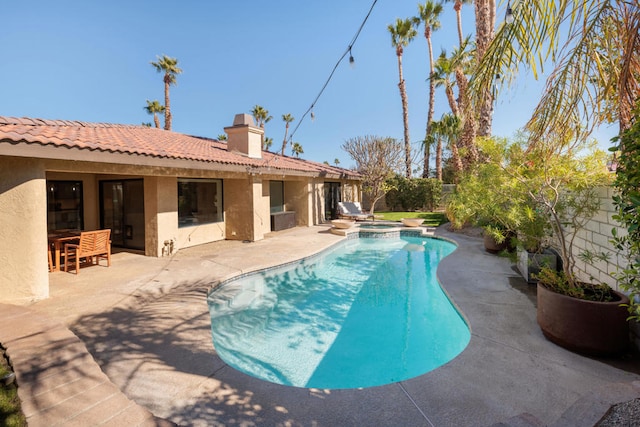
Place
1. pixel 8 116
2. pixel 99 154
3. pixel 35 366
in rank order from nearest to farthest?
1. pixel 35 366
2. pixel 99 154
3. pixel 8 116

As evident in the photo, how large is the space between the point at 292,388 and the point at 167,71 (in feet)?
117

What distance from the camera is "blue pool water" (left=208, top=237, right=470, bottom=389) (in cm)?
488

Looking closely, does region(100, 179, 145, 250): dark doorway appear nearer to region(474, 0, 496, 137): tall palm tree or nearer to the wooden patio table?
the wooden patio table

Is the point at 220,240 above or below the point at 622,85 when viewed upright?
below

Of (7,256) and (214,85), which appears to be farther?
(214,85)

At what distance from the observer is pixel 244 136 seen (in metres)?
16.0

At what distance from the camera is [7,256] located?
19.8 ft

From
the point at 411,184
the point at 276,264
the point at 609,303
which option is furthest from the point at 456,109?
the point at 609,303

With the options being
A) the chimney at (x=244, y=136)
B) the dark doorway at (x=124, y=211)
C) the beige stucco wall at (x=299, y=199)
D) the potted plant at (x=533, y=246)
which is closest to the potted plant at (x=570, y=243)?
the potted plant at (x=533, y=246)

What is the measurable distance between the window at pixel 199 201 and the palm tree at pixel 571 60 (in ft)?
36.7

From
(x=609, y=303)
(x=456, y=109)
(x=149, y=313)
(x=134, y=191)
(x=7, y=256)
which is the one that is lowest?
(x=149, y=313)

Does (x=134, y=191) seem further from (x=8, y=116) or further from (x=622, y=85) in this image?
(x=622, y=85)

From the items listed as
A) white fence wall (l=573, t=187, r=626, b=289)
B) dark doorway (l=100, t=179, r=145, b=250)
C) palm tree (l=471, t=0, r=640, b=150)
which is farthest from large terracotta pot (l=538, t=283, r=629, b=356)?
dark doorway (l=100, t=179, r=145, b=250)

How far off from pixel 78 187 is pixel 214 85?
21728 mm
